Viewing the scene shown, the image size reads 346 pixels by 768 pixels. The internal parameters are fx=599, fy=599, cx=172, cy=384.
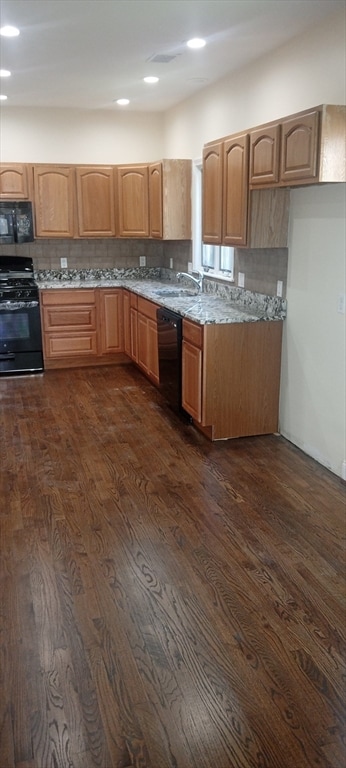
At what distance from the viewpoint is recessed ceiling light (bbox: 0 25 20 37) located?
3.59 meters

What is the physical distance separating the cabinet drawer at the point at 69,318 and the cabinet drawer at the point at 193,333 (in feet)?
7.10

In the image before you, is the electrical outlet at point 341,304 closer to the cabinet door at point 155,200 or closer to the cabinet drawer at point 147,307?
the cabinet drawer at point 147,307

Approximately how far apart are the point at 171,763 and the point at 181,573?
986 millimetres

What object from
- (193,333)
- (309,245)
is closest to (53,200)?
(193,333)

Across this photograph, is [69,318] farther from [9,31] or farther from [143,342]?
[9,31]

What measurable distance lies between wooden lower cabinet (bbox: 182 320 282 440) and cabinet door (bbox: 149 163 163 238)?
2.07m

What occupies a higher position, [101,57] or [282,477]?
[101,57]

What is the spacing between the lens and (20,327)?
6062mm

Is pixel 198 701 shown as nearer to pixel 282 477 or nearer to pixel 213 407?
pixel 282 477

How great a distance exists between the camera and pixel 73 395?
5430 mm

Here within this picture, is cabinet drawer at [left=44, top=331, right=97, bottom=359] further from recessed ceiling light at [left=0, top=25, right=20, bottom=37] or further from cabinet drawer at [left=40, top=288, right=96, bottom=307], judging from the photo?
recessed ceiling light at [left=0, top=25, right=20, bottom=37]

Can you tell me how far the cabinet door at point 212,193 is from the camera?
4.33m

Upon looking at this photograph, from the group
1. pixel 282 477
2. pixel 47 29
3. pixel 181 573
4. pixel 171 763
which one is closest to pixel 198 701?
pixel 171 763

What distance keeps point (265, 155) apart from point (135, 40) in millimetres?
1170
